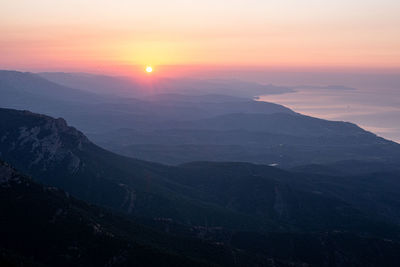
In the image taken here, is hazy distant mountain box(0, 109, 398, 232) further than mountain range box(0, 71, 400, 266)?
Yes

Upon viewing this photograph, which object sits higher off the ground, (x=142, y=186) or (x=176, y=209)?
(x=142, y=186)

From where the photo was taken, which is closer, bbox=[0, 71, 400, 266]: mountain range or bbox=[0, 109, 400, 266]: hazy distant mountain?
bbox=[0, 71, 400, 266]: mountain range

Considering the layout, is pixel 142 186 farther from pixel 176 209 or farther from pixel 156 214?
pixel 156 214

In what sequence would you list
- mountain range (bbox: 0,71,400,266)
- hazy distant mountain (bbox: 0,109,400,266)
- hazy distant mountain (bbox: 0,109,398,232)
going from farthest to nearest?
hazy distant mountain (bbox: 0,109,398,232)
hazy distant mountain (bbox: 0,109,400,266)
mountain range (bbox: 0,71,400,266)

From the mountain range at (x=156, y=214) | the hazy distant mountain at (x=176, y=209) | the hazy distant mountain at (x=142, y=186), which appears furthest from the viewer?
the hazy distant mountain at (x=142, y=186)

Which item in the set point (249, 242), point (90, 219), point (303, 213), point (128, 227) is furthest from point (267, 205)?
point (90, 219)

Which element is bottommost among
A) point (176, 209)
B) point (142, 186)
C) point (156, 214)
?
point (156, 214)

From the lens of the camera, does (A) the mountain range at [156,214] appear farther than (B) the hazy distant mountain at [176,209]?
No

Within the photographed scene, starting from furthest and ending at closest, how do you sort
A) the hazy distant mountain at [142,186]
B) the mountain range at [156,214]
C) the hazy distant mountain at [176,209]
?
the hazy distant mountain at [142,186], the hazy distant mountain at [176,209], the mountain range at [156,214]

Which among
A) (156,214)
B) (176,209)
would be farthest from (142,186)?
(156,214)

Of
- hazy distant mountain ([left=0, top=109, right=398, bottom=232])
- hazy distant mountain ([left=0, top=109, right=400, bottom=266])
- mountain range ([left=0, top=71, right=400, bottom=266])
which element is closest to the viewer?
mountain range ([left=0, top=71, right=400, bottom=266])

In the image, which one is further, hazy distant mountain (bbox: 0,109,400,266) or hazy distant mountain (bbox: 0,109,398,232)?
hazy distant mountain (bbox: 0,109,398,232)
